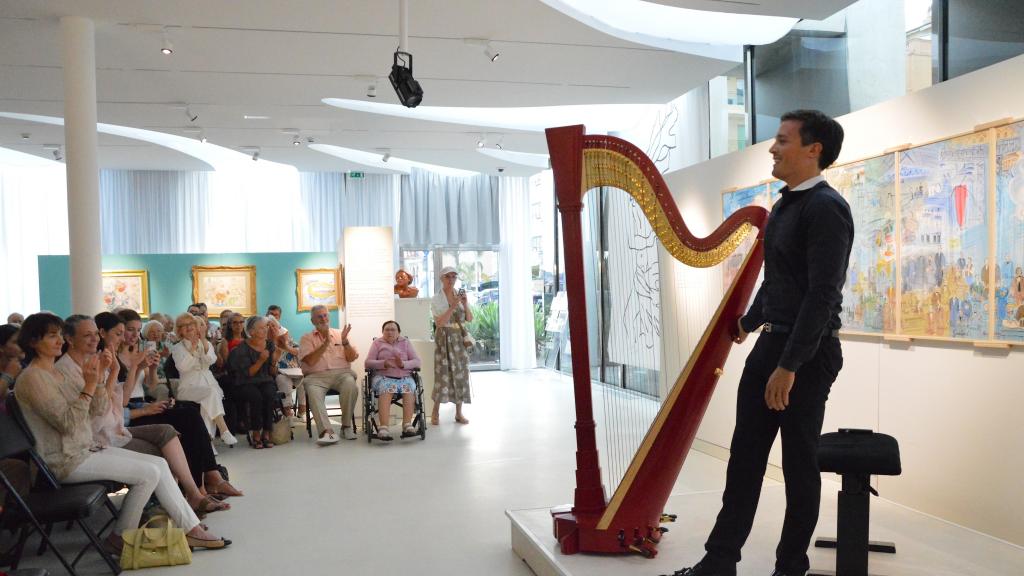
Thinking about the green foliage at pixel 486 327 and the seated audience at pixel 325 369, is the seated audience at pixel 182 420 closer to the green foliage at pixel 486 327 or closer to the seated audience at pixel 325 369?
the seated audience at pixel 325 369

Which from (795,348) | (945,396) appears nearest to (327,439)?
(945,396)

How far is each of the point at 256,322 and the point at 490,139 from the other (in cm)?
379

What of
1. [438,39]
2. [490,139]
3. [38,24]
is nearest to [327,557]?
[438,39]

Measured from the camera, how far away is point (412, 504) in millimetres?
4965

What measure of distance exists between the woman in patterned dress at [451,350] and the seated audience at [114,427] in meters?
3.24

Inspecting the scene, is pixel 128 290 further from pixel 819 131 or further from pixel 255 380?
pixel 819 131

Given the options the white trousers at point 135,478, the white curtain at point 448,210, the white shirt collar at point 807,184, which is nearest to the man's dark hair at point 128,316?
the white trousers at point 135,478

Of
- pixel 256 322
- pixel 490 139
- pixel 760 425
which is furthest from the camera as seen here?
pixel 490 139

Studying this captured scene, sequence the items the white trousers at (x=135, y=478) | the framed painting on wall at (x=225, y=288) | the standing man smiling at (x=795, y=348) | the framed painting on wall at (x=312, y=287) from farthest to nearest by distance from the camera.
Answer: the framed painting on wall at (x=312, y=287) → the framed painting on wall at (x=225, y=288) → the white trousers at (x=135, y=478) → the standing man smiling at (x=795, y=348)

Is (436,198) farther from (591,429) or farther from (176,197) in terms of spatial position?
(591,429)

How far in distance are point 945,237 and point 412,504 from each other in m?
3.29

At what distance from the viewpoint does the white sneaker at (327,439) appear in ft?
22.6

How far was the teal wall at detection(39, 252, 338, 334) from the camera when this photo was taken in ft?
35.5

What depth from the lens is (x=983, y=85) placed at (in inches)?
148
